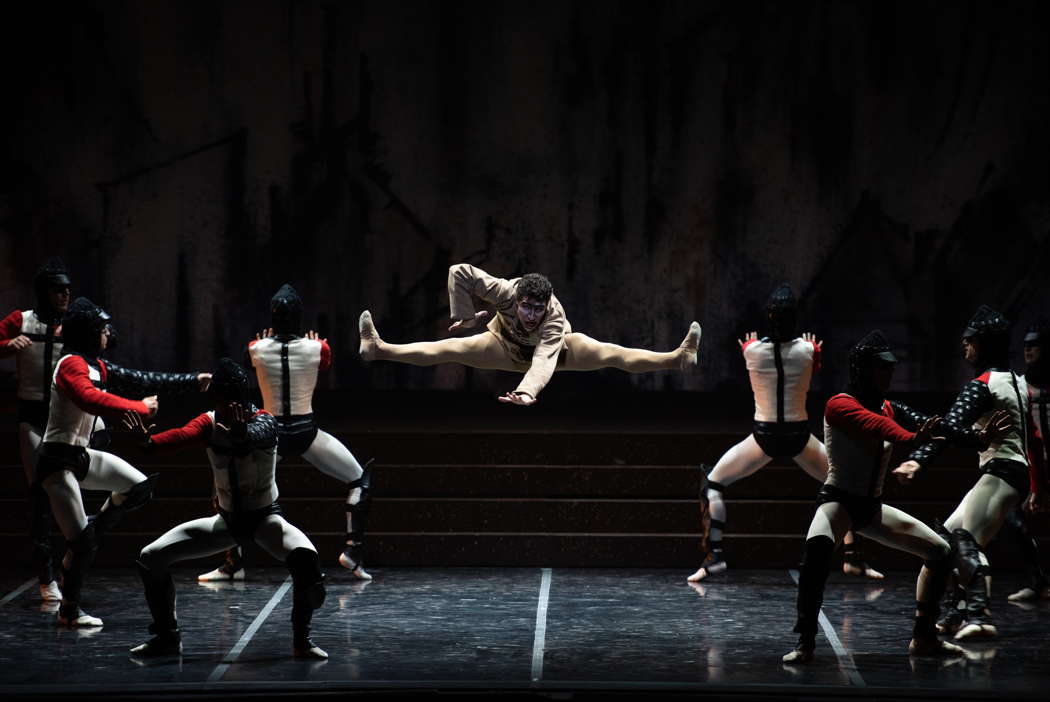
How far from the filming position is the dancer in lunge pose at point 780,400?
8383mm

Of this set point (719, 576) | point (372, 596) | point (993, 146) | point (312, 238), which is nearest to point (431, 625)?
point (372, 596)

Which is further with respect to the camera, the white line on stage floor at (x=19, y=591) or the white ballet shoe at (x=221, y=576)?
the white ballet shoe at (x=221, y=576)

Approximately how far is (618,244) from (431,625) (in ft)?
17.3

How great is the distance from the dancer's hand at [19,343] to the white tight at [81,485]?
731 mm

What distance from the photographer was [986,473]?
285 inches

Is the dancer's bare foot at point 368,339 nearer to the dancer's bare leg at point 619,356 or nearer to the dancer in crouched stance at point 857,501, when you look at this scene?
the dancer's bare leg at point 619,356

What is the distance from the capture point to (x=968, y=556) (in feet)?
22.7

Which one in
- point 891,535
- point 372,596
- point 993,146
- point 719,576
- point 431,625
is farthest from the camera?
point 993,146

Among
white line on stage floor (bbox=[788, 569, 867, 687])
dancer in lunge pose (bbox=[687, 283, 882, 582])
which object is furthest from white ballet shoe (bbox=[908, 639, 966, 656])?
dancer in lunge pose (bbox=[687, 283, 882, 582])

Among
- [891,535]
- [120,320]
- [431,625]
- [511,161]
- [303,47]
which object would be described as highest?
[303,47]

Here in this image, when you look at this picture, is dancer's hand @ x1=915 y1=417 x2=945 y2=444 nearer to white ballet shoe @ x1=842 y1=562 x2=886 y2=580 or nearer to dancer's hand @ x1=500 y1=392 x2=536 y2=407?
dancer's hand @ x1=500 y1=392 x2=536 y2=407

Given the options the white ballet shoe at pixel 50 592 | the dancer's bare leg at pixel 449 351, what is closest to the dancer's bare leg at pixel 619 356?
the dancer's bare leg at pixel 449 351

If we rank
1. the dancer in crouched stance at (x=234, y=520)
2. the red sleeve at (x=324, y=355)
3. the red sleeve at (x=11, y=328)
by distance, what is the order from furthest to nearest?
the red sleeve at (x=324, y=355), the red sleeve at (x=11, y=328), the dancer in crouched stance at (x=234, y=520)

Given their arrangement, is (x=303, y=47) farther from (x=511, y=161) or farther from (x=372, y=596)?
(x=372, y=596)
